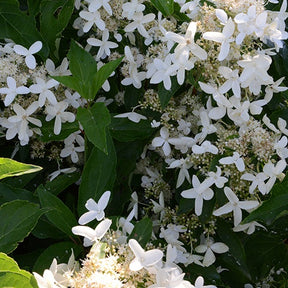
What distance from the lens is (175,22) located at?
1.43m

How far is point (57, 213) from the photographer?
1180mm

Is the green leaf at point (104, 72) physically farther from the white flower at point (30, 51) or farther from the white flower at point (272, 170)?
the white flower at point (272, 170)

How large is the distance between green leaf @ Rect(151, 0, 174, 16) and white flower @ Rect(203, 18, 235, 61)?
213mm

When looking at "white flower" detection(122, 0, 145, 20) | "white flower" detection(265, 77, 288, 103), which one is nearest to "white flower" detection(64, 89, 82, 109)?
"white flower" detection(122, 0, 145, 20)

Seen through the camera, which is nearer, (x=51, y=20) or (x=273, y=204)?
(x=273, y=204)

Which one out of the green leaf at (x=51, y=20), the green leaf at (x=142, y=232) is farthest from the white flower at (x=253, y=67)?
the green leaf at (x=51, y=20)

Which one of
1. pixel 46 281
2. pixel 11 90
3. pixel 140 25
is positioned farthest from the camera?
pixel 140 25

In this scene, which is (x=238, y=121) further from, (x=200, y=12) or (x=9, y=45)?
(x=9, y=45)

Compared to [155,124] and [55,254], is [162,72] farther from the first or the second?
[55,254]

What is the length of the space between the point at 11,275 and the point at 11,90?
1.53 ft

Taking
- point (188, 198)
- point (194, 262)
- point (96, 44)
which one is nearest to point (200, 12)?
point (96, 44)

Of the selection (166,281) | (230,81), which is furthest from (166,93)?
(166,281)

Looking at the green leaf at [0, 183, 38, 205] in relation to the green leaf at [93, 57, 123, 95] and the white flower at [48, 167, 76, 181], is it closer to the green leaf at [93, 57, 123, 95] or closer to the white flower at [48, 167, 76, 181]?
the white flower at [48, 167, 76, 181]

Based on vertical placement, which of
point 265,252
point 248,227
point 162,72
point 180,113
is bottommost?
point 265,252
